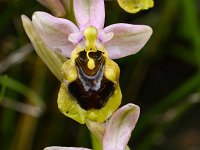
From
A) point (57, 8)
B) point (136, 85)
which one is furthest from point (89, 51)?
point (136, 85)

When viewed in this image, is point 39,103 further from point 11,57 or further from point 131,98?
point 131,98

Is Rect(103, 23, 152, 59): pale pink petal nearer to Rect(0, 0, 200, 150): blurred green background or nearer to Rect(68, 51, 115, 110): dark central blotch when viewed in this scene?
Rect(68, 51, 115, 110): dark central blotch

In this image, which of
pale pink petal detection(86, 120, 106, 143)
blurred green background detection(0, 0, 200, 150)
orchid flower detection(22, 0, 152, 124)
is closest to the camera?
orchid flower detection(22, 0, 152, 124)

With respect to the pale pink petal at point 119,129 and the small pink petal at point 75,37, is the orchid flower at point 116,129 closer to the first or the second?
the pale pink petal at point 119,129

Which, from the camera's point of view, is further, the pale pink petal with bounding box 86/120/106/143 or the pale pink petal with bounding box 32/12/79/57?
the pale pink petal with bounding box 86/120/106/143

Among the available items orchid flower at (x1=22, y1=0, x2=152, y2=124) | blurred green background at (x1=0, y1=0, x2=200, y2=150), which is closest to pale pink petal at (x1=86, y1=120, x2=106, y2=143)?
orchid flower at (x1=22, y1=0, x2=152, y2=124)

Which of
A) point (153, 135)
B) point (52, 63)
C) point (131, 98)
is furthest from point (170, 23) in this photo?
point (52, 63)

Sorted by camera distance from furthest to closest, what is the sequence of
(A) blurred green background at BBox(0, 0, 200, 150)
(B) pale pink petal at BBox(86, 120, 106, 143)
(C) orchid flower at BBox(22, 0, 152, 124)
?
(A) blurred green background at BBox(0, 0, 200, 150)
(B) pale pink petal at BBox(86, 120, 106, 143)
(C) orchid flower at BBox(22, 0, 152, 124)
